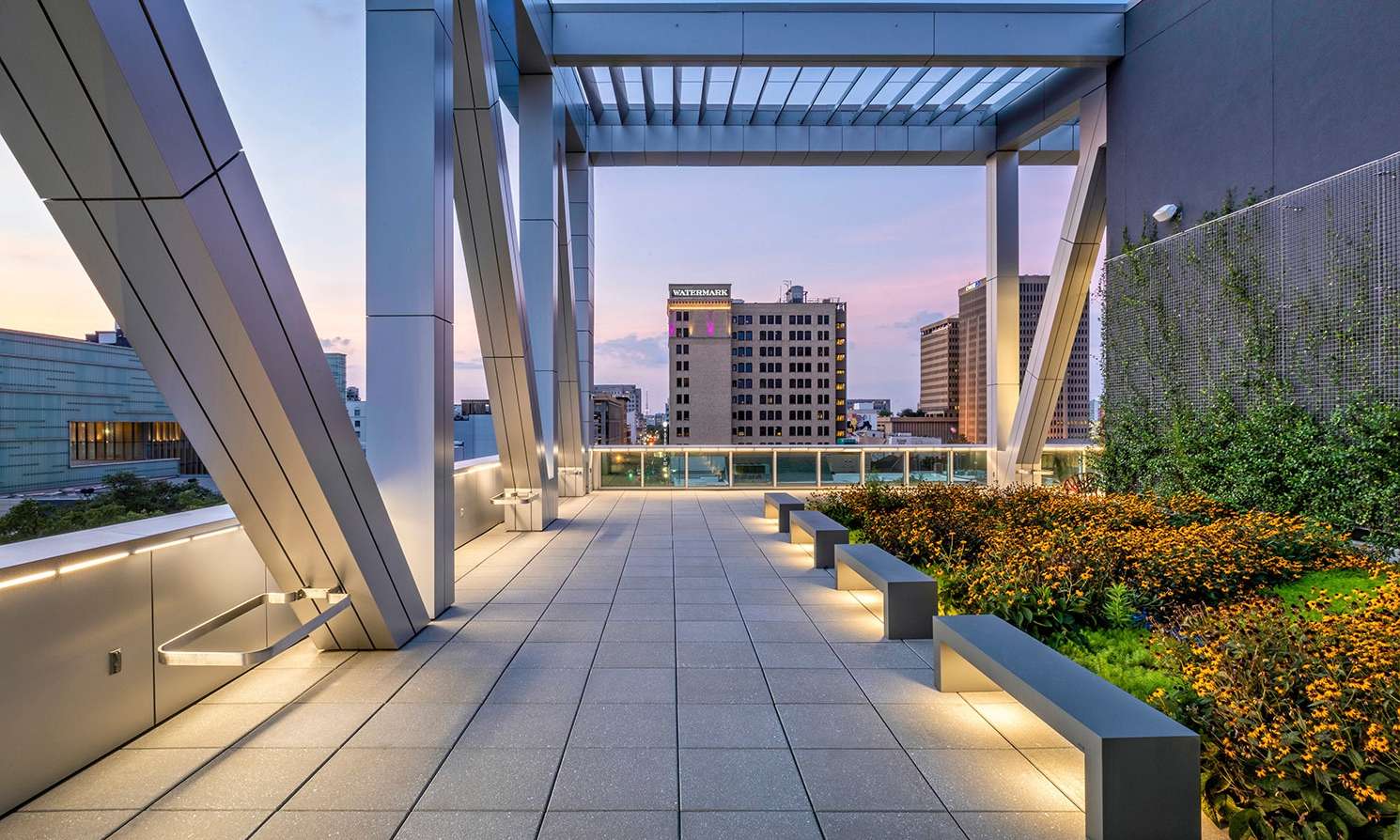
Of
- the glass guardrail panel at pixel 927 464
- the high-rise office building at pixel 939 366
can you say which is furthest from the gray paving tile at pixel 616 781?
the high-rise office building at pixel 939 366

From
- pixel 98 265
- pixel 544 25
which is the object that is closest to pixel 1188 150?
pixel 544 25

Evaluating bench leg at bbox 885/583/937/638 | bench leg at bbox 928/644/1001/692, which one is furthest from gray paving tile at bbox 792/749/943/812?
bench leg at bbox 885/583/937/638

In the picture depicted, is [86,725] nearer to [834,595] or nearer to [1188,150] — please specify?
[834,595]

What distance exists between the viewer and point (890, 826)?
290cm

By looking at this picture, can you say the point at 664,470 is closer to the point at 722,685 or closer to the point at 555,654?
the point at 555,654

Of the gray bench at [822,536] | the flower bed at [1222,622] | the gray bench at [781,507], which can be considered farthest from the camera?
the gray bench at [781,507]

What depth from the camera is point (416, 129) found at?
5859mm

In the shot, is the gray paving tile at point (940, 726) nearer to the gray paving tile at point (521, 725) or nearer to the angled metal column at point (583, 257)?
the gray paving tile at point (521, 725)

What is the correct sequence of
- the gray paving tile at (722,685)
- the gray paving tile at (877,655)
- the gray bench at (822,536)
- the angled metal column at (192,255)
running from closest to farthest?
the angled metal column at (192,255)
the gray paving tile at (722,685)
the gray paving tile at (877,655)
the gray bench at (822,536)

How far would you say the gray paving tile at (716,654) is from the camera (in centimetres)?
489

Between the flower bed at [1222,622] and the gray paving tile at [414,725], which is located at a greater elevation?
the flower bed at [1222,622]

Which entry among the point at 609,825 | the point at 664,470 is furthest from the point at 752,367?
the point at 609,825

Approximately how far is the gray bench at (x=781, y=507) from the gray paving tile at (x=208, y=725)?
780cm

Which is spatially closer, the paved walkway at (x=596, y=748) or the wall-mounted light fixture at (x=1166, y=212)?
the paved walkway at (x=596, y=748)
